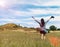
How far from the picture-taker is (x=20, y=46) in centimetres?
984

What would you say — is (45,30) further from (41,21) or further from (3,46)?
(3,46)

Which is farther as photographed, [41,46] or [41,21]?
[41,21]

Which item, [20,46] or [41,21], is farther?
[41,21]

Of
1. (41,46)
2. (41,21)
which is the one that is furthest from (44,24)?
(41,46)

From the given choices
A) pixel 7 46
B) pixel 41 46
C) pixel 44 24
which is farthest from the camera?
pixel 44 24

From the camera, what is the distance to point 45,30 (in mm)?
17859

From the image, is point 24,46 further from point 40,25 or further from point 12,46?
point 40,25

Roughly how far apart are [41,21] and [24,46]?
769cm

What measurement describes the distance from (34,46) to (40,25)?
7.27 m

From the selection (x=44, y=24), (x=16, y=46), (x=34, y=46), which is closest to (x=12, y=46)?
(x=16, y=46)

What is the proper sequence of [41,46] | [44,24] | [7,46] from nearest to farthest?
[7,46]
[41,46]
[44,24]

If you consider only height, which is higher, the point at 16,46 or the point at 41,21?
the point at 41,21

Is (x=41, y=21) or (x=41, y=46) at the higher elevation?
(x=41, y=21)

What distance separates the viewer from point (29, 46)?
32.9ft
